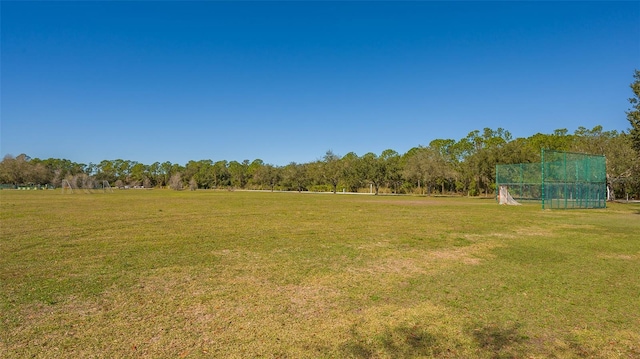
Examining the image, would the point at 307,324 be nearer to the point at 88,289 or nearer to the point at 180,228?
the point at 88,289

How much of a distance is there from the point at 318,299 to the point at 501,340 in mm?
2464

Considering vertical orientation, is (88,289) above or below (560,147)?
below

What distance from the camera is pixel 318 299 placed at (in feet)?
17.3

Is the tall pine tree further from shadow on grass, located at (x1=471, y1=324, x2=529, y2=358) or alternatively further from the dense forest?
A: shadow on grass, located at (x1=471, y1=324, x2=529, y2=358)

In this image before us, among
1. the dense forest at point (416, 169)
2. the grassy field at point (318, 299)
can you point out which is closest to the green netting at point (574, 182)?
the dense forest at point (416, 169)

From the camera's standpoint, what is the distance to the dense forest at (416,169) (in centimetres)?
3709

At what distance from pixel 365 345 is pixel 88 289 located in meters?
4.67

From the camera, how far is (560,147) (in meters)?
61.8

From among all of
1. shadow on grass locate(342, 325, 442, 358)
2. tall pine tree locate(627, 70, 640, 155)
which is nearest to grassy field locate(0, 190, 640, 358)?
shadow on grass locate(342, 325, 442, 358)

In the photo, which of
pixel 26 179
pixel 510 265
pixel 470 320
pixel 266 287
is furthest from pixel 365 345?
pixel 26 179

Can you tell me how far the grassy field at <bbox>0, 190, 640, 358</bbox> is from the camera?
3.74m

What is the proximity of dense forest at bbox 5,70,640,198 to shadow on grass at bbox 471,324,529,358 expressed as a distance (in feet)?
72.6

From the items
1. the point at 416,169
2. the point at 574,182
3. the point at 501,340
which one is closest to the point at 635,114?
the point at 574,182

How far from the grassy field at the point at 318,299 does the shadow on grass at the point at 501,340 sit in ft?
0.07
